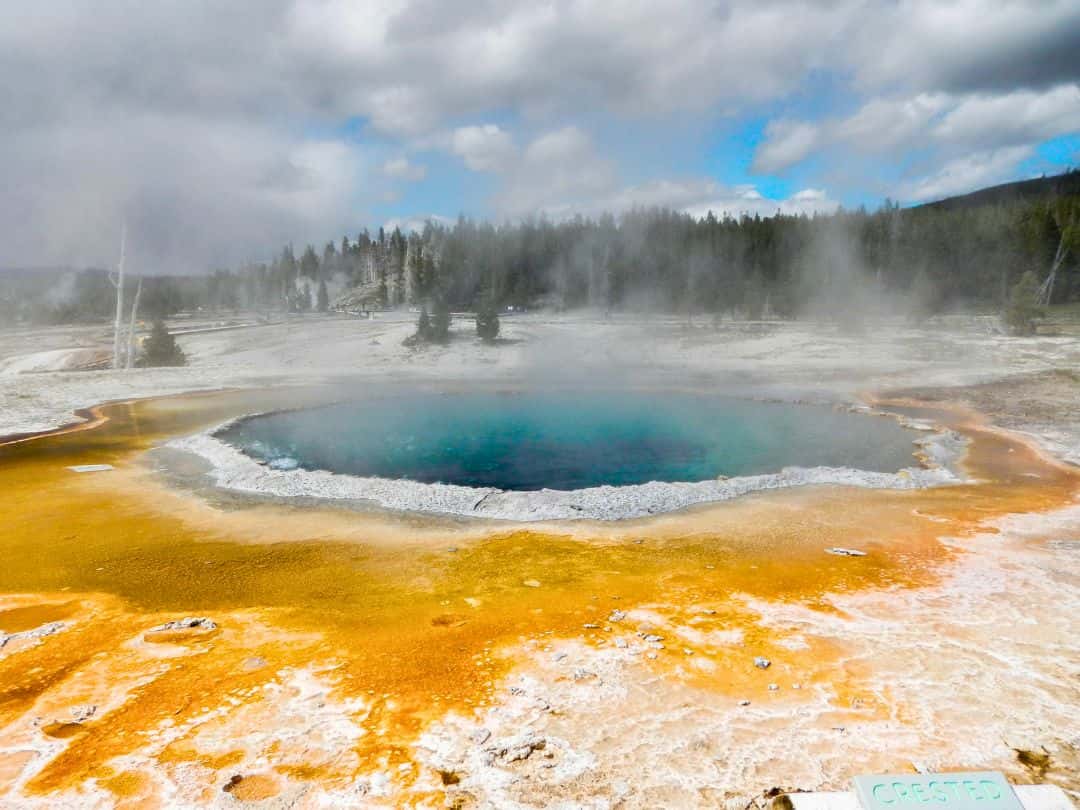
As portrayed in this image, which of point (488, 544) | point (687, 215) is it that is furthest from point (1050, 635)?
point (687, 215)

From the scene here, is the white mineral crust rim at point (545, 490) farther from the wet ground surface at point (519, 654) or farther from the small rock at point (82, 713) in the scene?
the small rock at point (82, 713)

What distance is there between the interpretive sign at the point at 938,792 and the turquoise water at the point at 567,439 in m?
9.33

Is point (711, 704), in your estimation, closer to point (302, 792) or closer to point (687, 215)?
point (302, 792)

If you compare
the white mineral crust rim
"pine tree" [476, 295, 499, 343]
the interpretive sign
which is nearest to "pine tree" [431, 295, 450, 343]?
"pine tree" [476, 295, 499, 343]

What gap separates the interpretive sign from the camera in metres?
3.68

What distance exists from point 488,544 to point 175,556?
435cm

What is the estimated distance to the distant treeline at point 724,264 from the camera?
54156 millimetres

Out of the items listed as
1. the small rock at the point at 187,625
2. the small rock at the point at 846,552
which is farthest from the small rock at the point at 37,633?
the small rock at the point at 846,552

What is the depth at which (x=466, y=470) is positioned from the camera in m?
14.4

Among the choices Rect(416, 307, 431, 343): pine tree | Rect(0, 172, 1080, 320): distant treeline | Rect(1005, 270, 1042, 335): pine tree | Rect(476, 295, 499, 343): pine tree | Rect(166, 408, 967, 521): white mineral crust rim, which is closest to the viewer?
Rect(166, 408, 967, 521): white mineral crust rim

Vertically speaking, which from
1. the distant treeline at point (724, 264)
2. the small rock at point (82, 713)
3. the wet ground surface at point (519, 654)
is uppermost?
the distant treeline at point (724, 264)

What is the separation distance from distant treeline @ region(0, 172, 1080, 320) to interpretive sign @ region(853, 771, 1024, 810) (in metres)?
36.8

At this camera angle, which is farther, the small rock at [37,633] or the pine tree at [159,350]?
the pine tree at [159,350]

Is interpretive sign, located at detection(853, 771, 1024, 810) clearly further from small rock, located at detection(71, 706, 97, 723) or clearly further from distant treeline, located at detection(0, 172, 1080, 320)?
distant treeline, located at detection(0, 172, 1080, 320)
